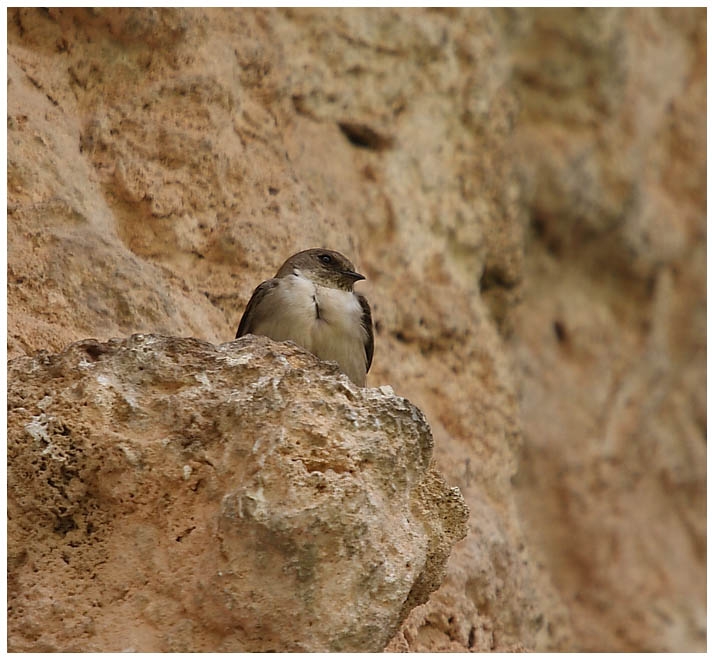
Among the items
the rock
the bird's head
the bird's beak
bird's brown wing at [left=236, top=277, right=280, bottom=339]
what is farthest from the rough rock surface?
the rock

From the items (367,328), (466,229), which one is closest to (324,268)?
(367,328)

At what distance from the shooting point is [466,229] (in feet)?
21.5

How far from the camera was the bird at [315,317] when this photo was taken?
4750 mm

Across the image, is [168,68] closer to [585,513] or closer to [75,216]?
[75,216]

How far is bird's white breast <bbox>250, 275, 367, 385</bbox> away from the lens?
4.74 meters

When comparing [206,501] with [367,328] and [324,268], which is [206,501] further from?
[324,268]

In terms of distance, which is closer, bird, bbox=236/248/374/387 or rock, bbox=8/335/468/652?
rock, bbox=8/335/468/652

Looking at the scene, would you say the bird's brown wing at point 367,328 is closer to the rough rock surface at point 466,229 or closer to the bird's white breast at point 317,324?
the bird's white breast at point 317,324

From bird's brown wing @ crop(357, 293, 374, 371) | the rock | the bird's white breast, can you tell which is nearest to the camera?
→ the rock

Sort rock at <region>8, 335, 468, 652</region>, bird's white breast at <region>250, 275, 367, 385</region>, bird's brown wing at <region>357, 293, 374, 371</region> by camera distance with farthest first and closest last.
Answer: bird's brown wing at <region>357, 293, 374, 371</region>
bird's white breast at <region>250, 275, 367, 385</region>
rock at <region>8, 335, 468, 652</region>

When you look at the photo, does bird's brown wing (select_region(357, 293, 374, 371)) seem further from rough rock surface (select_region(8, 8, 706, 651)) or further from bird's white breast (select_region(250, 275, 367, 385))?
rough rock surface (select_region(8, 8, 706, 651))

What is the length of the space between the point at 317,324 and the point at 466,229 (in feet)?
6.32

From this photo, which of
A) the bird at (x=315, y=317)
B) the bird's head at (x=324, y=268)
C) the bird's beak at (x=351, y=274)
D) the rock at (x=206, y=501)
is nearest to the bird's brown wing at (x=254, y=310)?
the bird at (x=315, y=317)

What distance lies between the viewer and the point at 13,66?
504 cm
